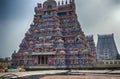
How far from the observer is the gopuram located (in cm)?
2884

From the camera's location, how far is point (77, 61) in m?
28.4

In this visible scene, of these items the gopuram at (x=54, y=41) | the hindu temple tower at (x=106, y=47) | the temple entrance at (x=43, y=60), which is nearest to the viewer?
the gopuram at (x=54, y=41)

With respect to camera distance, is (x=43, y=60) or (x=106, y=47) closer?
(x=43, y=60)

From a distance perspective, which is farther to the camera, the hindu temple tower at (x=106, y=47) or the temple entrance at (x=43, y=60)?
the hindu temple tower at (x=106, y=47)

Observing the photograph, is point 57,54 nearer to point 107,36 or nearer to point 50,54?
point 50,54

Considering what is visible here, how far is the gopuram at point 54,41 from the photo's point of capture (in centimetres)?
2884

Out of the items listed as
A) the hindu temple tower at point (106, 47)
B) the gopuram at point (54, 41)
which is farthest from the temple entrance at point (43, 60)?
the hindu temple tower at point (106, 47)

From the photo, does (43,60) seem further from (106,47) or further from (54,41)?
(106,47)

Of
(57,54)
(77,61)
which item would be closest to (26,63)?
(57,54)

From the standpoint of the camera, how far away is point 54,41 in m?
30.6

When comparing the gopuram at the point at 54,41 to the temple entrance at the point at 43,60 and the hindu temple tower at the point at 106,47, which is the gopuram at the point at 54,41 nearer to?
the temple entrance at the point at 43,60

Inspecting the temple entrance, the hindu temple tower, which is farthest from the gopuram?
the hindu temple tower

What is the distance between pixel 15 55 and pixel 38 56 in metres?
4.80

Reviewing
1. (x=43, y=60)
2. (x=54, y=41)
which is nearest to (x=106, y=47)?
(x=54, y=41)
